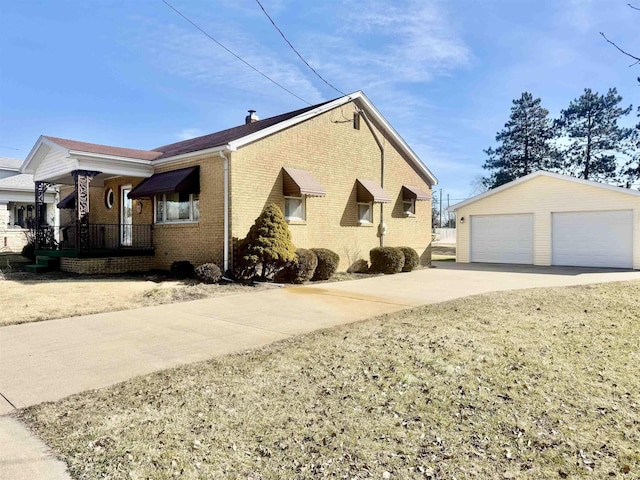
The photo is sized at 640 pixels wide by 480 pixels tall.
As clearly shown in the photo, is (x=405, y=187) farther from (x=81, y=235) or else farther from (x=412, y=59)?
(x=81, y=235)

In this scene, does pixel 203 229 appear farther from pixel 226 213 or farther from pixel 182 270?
pixel 182 270

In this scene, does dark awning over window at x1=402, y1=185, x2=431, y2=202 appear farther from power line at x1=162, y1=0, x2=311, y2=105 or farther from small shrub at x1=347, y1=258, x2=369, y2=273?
power line at x1=162, y1=0, x2=311, y2=105

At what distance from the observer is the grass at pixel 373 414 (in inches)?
113

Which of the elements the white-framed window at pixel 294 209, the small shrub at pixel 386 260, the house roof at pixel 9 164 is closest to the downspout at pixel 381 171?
the small shrub at pixel 386 260

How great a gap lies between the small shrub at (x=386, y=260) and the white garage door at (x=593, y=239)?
843 cm

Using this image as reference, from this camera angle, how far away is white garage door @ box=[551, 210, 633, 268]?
17.7m

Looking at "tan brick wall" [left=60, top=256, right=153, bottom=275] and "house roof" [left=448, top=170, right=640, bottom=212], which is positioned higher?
"house roof" [left=448, top=170, right=640, bottom=212]

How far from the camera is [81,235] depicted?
13789mm

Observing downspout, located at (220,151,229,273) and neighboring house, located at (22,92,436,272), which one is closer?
downspout, located at (220,151,229,273)

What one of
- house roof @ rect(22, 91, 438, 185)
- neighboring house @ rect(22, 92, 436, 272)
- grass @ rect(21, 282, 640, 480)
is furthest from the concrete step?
grass @ rect(21, 282, 640, 480)

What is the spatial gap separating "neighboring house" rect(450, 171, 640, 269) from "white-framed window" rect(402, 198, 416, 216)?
4.28 metres

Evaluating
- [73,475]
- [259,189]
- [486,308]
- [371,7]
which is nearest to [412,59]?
[371,7]

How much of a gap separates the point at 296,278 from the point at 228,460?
9784mm

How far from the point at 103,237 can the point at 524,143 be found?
3754cm
